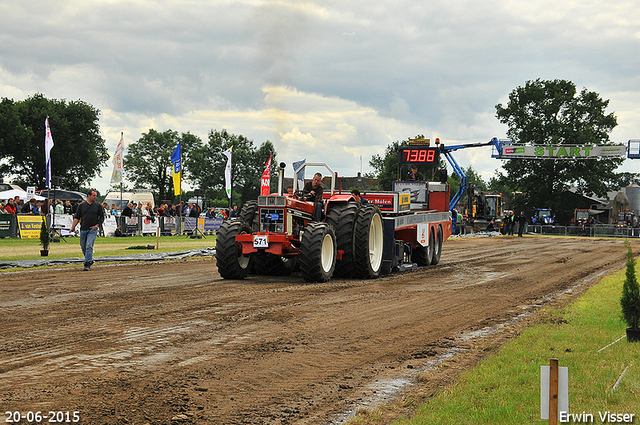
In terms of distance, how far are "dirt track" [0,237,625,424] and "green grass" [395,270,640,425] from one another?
763 mm

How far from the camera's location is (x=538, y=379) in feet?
18.4

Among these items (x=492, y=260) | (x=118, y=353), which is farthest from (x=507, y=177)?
(x=118, y=353)

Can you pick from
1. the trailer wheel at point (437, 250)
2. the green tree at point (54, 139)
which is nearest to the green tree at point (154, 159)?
the green tree at point (54, 139)

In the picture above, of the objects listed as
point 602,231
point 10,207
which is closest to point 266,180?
point 10,207

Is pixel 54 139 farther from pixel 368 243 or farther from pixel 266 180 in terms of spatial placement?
pixel 368 243

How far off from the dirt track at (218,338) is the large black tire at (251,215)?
3.78 feet

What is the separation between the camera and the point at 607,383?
17.8 feet

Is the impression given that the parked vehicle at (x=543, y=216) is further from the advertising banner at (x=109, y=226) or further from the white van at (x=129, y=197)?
the advertising banner at (x=109, y=226)

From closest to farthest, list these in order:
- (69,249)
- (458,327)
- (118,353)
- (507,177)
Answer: (118,353) → (458,327) → (69,249) → (507,177)

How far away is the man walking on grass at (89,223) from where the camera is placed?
14719 millimetres

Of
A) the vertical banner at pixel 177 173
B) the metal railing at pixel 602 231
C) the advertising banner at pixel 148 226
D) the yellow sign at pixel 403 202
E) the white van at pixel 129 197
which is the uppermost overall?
the vertical banner at pixel 177 173

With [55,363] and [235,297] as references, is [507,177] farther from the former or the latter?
[55,363]

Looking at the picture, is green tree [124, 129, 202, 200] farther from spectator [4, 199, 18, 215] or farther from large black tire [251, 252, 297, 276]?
large black tire [251, 252, 297, 276]

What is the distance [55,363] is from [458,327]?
16.6 ft
